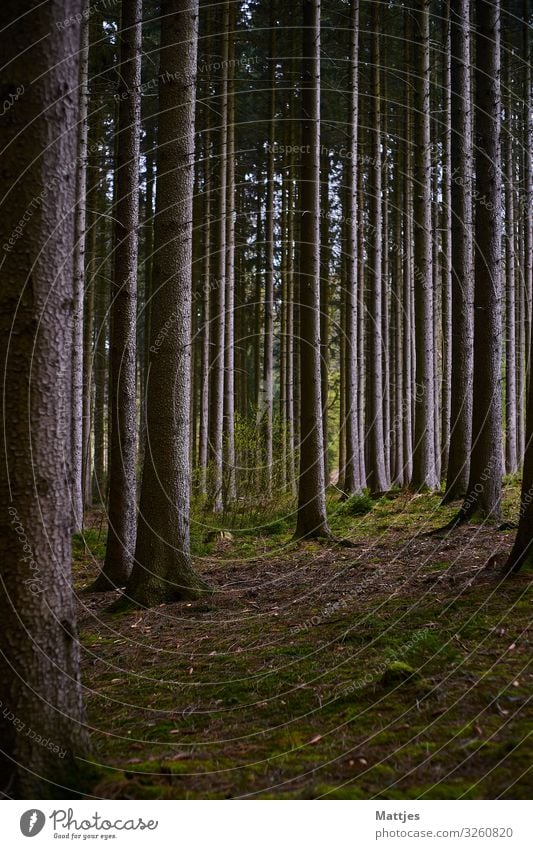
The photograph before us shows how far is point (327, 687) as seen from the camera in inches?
175

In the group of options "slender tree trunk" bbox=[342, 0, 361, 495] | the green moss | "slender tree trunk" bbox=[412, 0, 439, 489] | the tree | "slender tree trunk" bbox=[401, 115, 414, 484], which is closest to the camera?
the green moss

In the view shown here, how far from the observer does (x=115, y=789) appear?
3.32 meters

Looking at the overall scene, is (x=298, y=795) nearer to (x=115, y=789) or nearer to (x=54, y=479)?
(x=115, y=789)

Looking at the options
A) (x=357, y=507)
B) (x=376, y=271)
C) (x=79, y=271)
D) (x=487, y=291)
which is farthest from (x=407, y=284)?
(x=79, y=271)

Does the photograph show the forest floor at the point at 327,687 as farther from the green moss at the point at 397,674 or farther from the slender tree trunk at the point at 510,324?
the slender tree trunk at the point at 510,324

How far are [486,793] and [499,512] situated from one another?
7390 millimetres

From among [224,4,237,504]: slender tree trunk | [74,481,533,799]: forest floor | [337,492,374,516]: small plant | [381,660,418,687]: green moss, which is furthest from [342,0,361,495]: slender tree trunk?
[381,660,418,687]: green moss

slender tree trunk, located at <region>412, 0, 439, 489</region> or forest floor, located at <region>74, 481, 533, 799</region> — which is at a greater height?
slender tree trunk, located at <region>412, 0, 439, 489</region>

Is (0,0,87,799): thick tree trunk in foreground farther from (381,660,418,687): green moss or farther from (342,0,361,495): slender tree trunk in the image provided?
(342,0,361,495): slender tree trunk

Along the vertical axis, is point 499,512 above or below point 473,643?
above

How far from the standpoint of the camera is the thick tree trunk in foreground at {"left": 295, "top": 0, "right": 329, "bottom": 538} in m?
11.1

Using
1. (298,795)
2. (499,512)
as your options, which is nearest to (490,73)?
(499,512)

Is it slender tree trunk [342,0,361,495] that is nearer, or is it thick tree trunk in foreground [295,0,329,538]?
thick tree trunk in foreground [295,0,329,538]

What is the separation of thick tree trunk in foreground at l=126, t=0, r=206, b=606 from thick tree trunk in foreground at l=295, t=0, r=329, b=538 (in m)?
3.76
